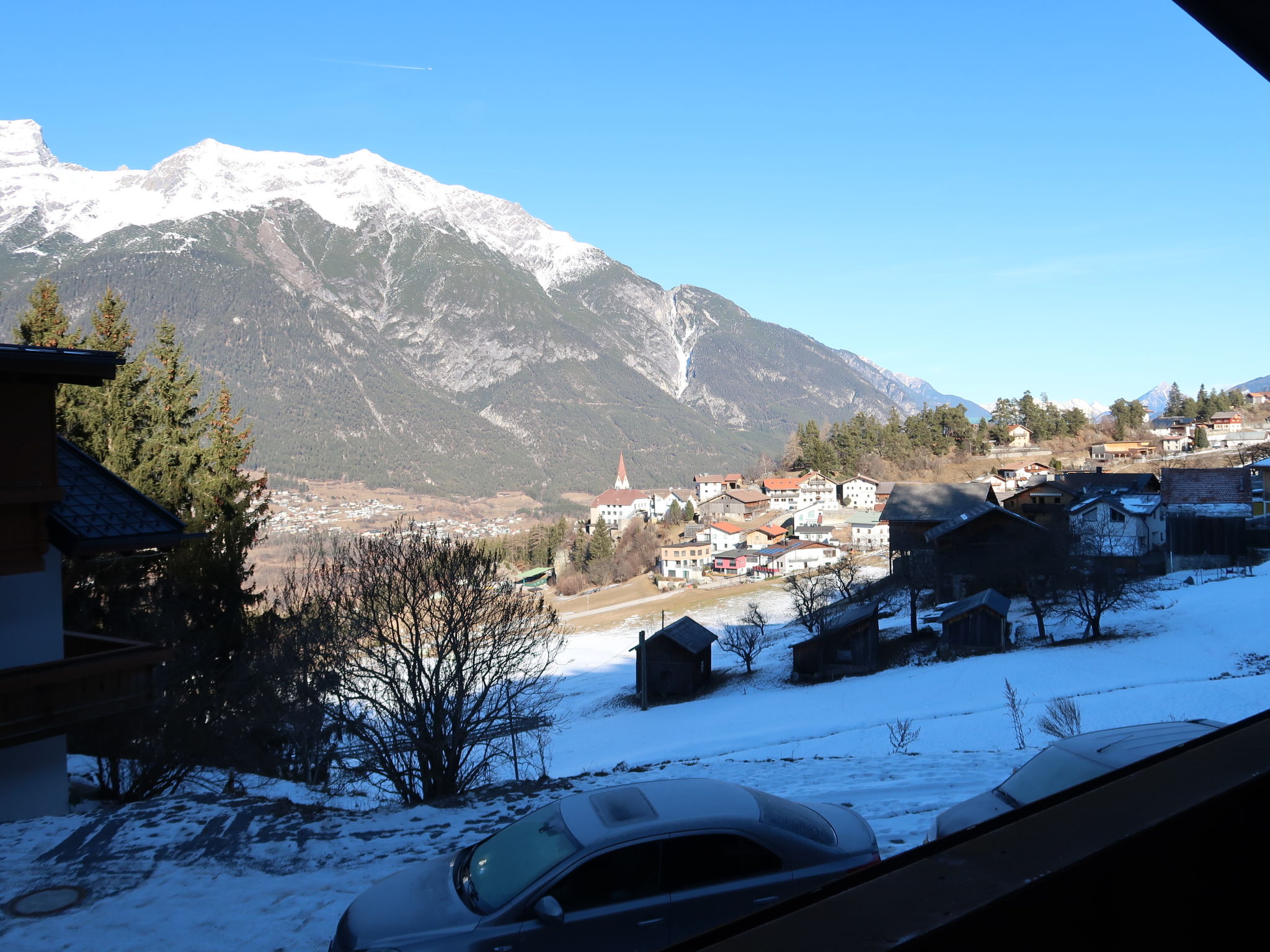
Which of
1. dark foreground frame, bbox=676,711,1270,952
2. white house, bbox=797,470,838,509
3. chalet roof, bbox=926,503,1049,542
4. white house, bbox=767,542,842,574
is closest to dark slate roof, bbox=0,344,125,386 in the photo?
dark foreground frame, bbox=676,711,1270,952

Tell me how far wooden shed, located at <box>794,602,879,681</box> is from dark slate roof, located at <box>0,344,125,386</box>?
2601 cm

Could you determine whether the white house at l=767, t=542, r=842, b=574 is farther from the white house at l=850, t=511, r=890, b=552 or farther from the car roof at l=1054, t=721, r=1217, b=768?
the car roof at l=1054, t=721, r=1217, b=768

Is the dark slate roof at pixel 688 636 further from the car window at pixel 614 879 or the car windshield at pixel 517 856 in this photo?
the car window at pixel 614 879

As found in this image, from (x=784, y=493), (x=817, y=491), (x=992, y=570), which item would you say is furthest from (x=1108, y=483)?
(x=784, y=493)

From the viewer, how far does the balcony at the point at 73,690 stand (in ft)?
21.9

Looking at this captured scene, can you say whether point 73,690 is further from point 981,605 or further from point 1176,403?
point 1176,403

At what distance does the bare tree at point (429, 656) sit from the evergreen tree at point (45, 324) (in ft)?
20.8

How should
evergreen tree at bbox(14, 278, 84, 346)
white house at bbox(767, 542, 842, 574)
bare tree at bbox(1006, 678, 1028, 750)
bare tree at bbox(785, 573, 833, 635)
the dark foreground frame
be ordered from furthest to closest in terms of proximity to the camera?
white house at bbox(767, 542, 842, 574) → bare tree at bbox(785, 573, 833, 635) → evergreen tree at bbox(14, 278, 84, 346) → bare tree at bbox(1006, 678, 1028, 750) → the dark foreground frame

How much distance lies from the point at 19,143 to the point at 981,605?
31055 millimetres

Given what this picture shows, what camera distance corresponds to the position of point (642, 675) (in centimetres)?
2984

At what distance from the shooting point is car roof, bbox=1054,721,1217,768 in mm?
5004

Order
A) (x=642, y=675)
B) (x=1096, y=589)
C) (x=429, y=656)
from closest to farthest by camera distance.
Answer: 1. (x=429, y=656)
2. (x=1096, y=589)
3. (x=642, y=675)

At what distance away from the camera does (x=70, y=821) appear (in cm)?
725

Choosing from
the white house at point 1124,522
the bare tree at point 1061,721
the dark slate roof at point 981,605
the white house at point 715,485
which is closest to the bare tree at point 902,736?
the bare tree at point 1061,721
